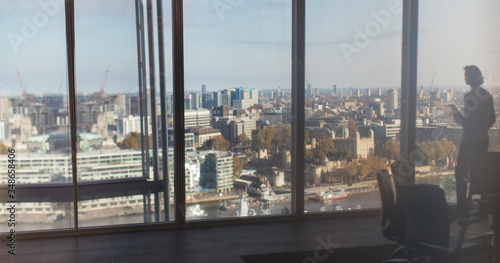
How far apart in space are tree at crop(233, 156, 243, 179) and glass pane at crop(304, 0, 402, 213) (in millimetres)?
792

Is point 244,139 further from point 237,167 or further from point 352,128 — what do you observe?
point 352,128

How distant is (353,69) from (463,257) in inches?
101

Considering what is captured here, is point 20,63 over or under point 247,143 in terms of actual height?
over

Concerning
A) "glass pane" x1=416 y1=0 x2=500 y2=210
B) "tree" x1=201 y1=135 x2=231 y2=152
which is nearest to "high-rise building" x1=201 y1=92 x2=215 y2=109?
"tree" x1=201 y1=135 x2=231 y2=152

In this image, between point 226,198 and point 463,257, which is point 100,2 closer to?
point 226,198

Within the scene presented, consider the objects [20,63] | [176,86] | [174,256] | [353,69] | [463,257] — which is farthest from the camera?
[353,69]

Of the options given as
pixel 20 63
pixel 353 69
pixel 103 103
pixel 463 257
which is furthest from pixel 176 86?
pixel 463 257

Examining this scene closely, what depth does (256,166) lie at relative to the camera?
234 inches

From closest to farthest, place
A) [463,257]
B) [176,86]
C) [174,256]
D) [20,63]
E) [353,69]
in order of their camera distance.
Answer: [463,257] < [174,256] < [20,63] < [176,86] < [353,69]

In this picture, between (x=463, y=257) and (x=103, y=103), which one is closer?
(x=463, y=257)

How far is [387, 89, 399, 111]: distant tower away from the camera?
609cm

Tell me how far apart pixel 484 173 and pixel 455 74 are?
1183 millimetres

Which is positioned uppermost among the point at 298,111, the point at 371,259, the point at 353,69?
the point at 353,69

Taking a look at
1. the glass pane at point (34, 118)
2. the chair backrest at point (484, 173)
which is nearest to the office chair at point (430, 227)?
the chair backrest at point (484, 173)
